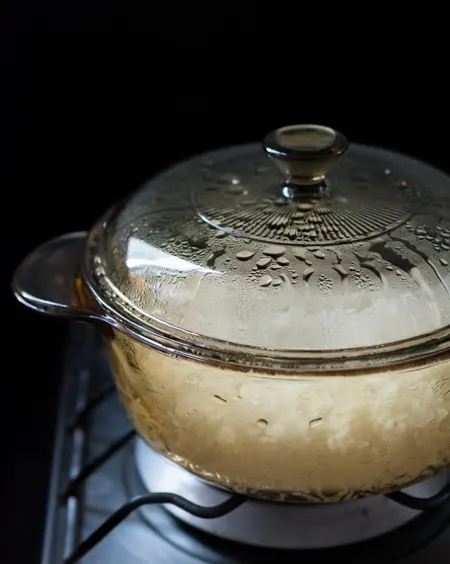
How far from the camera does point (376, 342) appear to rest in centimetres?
59

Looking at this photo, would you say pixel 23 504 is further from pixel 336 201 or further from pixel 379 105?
pixel 379 105

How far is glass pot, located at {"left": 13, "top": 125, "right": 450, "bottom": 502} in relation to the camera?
1.95 feet

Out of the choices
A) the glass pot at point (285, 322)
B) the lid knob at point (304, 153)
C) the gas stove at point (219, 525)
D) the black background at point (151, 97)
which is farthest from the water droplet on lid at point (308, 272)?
the black background at point (151, 97)

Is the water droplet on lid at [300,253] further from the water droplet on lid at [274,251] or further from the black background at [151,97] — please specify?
the black background at [151,97]

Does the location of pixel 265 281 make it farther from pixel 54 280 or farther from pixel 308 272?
pixel 54 280

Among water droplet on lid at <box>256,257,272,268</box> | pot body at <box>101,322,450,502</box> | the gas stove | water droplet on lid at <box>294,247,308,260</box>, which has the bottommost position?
the gas stove

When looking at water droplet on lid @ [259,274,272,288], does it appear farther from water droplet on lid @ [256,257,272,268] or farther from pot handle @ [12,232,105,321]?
pot handle @ [12,232,105,321]

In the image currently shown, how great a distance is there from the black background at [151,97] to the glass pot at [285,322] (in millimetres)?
307

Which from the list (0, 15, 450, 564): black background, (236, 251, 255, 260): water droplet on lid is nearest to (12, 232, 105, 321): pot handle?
(236, 251, 255, 260): water droplet on lid

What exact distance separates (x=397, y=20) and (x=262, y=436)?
63 cm

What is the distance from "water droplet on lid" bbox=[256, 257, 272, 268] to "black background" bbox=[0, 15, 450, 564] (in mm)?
415

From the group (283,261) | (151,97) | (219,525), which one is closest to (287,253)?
(283,261)

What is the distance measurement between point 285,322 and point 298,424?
81mm

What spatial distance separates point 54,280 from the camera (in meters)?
0.73
